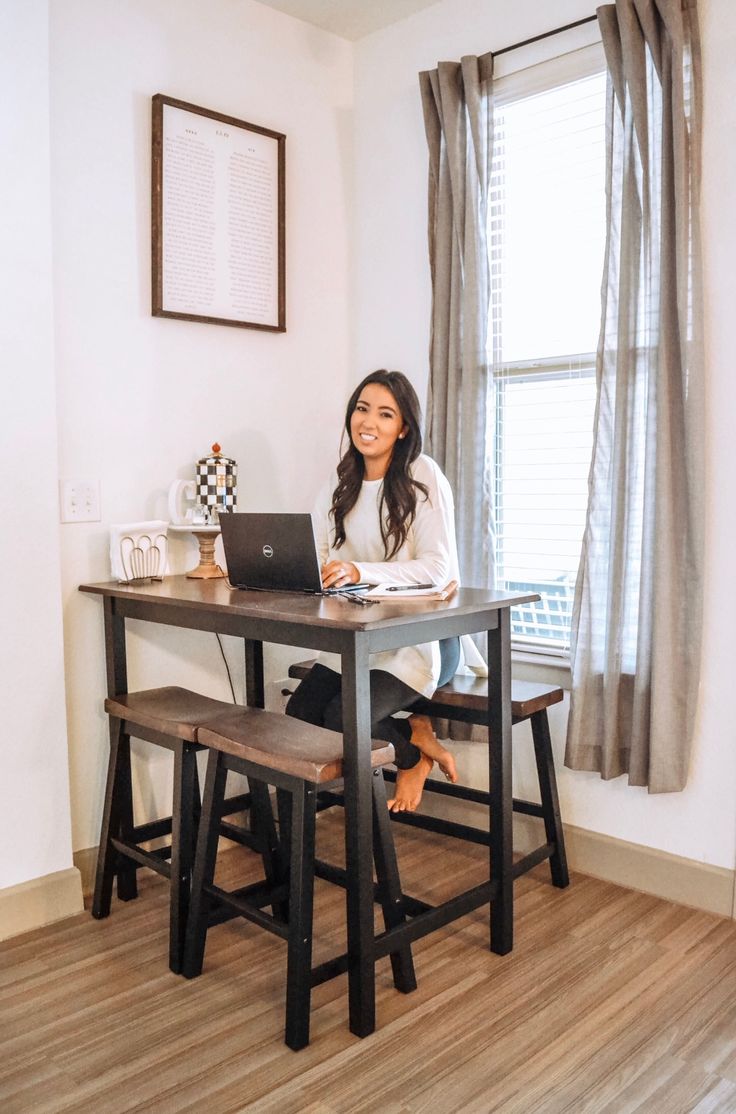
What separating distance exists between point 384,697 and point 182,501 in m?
0.93

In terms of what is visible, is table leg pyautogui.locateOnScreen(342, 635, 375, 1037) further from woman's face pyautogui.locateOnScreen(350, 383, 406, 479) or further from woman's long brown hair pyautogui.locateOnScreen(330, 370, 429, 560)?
woman's face pyautogui.locateOnScreen(350, 383, 406, 479)

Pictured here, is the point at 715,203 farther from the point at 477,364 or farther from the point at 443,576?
the point at 443,576

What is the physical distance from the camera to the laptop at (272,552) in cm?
212

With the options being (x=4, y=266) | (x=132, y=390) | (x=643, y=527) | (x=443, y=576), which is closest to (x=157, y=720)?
(x=443, y=576)

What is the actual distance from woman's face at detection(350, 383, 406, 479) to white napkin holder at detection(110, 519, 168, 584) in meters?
0.62

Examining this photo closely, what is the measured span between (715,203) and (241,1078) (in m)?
2.28

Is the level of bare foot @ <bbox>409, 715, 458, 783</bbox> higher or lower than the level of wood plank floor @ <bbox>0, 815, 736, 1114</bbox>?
higher

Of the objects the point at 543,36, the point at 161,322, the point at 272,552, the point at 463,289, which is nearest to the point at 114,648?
the point at 272,552

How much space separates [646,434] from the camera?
95.0 inches

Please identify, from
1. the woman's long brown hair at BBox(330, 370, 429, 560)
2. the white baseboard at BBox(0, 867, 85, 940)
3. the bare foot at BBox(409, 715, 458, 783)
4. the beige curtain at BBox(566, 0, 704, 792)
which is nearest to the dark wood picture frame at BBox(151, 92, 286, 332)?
the woman's long brown hair at BBox(330, 370, 429, 560)

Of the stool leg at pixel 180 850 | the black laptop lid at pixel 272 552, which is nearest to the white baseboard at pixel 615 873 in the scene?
the stool leg at pixel 180 850

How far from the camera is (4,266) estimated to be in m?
2.26

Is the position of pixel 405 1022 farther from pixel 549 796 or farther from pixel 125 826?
pixel 125 826

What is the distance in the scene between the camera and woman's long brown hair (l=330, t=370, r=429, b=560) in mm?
2488
